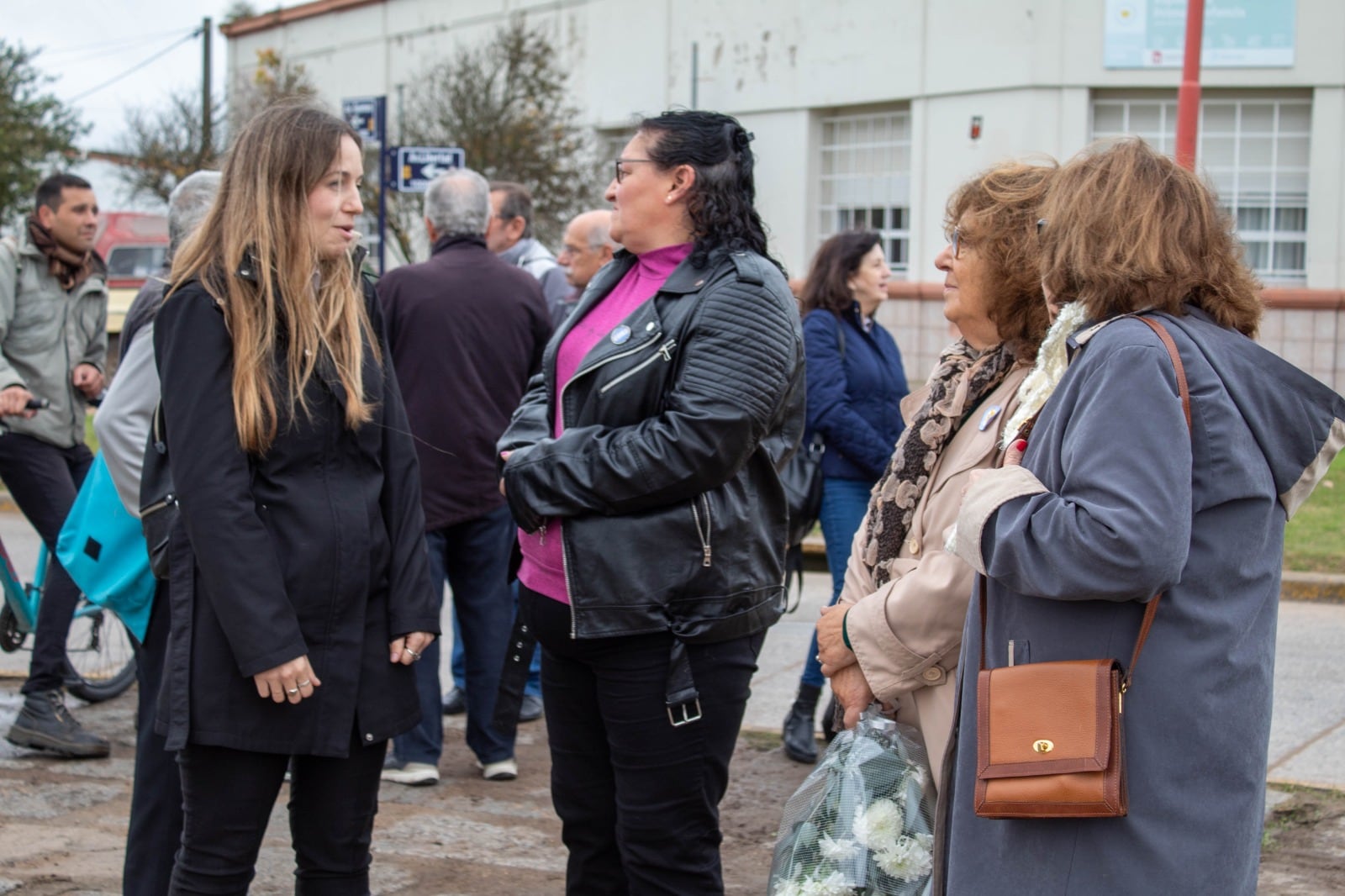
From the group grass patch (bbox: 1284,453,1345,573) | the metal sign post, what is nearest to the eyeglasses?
grass patch (bbox: 1284,453,1345,573)

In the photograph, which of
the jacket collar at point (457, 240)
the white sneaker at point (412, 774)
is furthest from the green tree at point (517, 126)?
the white sneaker at point (412, 774)

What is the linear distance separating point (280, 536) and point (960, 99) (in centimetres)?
1877

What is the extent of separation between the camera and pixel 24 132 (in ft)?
97.6

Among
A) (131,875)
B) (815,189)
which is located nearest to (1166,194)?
(131,875)

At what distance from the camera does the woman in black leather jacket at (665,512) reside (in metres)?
3.07

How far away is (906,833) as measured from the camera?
2781 millimetres

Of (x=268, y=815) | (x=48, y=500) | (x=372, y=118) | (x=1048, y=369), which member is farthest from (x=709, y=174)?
(x=372, y=118)

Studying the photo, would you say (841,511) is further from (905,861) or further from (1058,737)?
(1058,737)

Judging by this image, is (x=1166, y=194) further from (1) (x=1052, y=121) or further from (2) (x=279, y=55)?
(2) (x=279, y=55)

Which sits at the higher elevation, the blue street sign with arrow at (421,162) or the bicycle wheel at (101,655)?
the blue street sign with arrow at (421,162)

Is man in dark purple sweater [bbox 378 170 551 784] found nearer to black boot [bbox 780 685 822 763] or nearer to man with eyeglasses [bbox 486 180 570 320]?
black boot [bbox 780 685 822 763]

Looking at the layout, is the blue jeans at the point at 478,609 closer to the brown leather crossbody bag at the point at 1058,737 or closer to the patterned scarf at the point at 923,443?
the patterned scarf at the point at 923,443

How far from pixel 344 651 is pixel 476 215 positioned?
2.94 meters

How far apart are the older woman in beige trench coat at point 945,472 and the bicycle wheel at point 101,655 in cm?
425
